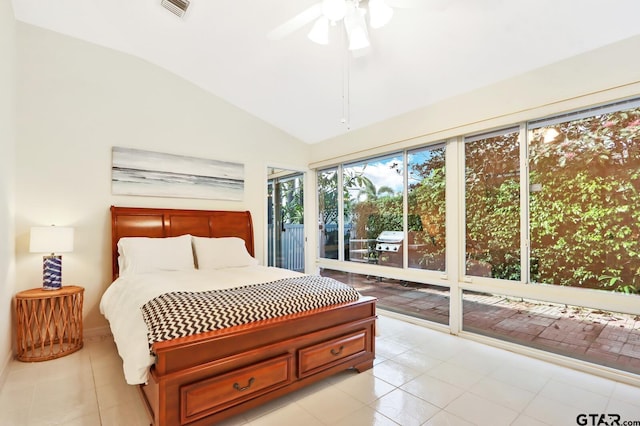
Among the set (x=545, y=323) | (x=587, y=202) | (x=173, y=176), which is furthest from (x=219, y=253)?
(x=587, y=202)

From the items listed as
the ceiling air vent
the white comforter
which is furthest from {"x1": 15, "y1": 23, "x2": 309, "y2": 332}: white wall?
the ceiling air vent

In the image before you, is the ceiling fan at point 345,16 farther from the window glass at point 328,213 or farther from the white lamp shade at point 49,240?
the window glass at point 328,213

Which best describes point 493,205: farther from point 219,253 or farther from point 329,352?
point 219,253

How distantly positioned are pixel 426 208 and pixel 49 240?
3715 millimetres

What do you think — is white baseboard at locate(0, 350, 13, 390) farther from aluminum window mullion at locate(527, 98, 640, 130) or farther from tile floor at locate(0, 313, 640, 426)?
aluminum window mullion at locate(527, 98, 640, 130)

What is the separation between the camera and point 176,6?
2785 millimetres

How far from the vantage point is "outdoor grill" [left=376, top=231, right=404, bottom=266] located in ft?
13.1

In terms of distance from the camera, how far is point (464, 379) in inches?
94.7

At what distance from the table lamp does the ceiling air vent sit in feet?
7.11

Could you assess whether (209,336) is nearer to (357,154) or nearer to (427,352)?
(427,352)

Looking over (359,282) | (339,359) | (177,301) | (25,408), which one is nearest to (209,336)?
(177,301)

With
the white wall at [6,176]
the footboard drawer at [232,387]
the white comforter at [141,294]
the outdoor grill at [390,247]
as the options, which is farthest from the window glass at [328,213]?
the white wall at [6,176]

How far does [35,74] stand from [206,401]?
3419 millimetres

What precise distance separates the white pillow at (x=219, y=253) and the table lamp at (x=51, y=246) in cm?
116
